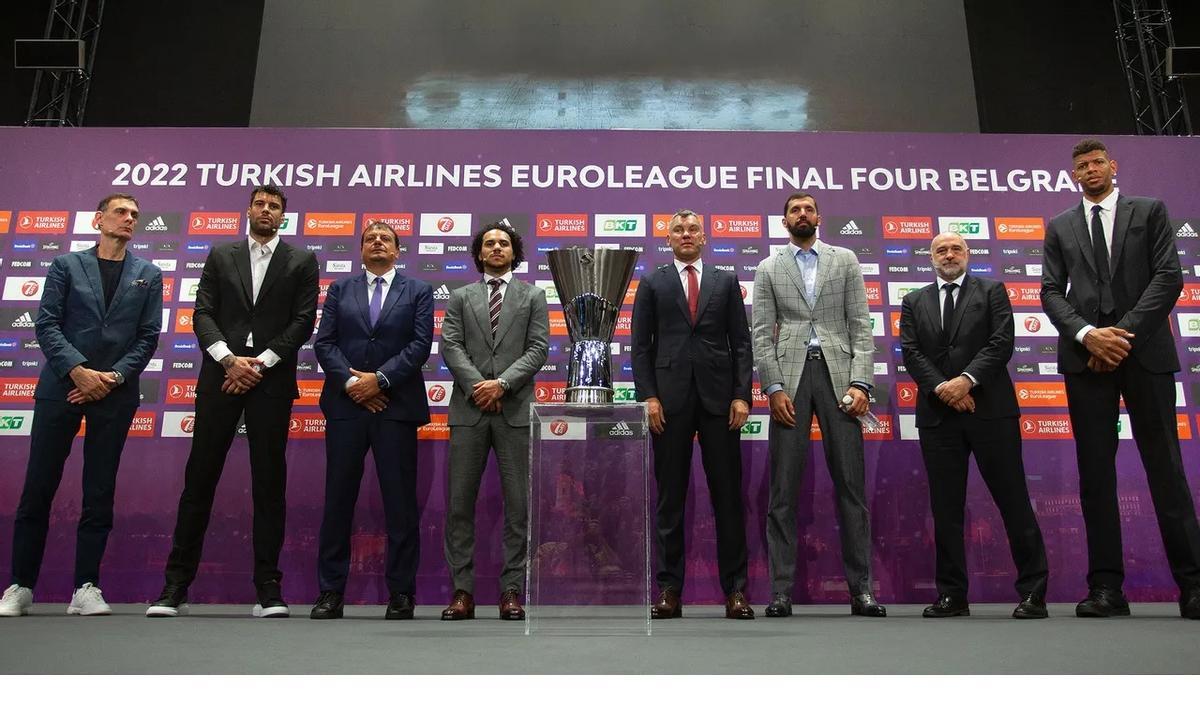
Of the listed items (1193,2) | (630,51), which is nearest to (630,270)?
(630,51)

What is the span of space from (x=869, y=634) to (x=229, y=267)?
3.18 meters

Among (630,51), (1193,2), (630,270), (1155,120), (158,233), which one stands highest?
(1193,2)

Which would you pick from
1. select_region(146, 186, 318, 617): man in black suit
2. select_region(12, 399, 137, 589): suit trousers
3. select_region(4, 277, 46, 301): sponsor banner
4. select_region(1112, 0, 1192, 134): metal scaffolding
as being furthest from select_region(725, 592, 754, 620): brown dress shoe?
select_region(1112, 0, 1192, 134): metal scaffolding

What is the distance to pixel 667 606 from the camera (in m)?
3.87

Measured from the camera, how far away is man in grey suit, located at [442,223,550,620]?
393 centimetres

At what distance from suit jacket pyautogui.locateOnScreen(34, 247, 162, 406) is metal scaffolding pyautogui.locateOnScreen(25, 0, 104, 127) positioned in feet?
11.5

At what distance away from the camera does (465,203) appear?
555 centimetres

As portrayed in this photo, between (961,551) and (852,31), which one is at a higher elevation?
(852,31)

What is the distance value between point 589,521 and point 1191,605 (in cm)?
239

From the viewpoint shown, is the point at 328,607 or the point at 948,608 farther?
the point at 948,608

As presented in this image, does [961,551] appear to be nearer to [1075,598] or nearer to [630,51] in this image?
[1075,598]

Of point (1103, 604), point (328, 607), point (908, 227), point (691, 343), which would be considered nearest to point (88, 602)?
point (328, 607)

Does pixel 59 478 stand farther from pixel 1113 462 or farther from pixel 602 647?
pixel 1113 462
